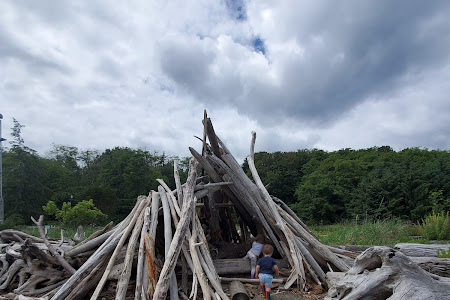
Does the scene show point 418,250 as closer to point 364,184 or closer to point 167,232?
point 167,232

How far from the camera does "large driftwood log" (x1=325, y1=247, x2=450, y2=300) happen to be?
264 cm

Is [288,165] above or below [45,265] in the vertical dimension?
above

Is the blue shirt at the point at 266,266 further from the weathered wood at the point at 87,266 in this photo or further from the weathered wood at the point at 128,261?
the weathered wood at the point at 87,266

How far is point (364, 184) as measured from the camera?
25281mm

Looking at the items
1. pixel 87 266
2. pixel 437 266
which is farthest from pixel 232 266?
pixel 437 266

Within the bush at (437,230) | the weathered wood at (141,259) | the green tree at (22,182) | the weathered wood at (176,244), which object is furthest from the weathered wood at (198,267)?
the green tree at (22,182)

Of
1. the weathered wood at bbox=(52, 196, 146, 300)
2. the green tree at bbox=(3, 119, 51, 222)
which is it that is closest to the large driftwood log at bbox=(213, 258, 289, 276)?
the weathered wood at bbox=(52, 196, 146, 300)

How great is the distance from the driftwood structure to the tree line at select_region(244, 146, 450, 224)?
47.0ft

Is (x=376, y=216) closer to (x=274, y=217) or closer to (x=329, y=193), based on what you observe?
(x=329, y=193)

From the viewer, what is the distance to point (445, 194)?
2202 centimetres

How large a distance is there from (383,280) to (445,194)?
2422 centimetres

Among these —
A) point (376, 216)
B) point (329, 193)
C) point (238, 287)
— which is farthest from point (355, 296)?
point (329, 193)

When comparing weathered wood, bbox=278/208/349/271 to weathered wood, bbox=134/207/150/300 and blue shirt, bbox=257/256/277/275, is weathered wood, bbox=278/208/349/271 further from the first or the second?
weathered wood, bbox=134/207/150/300

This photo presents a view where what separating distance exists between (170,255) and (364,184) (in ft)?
82.5
